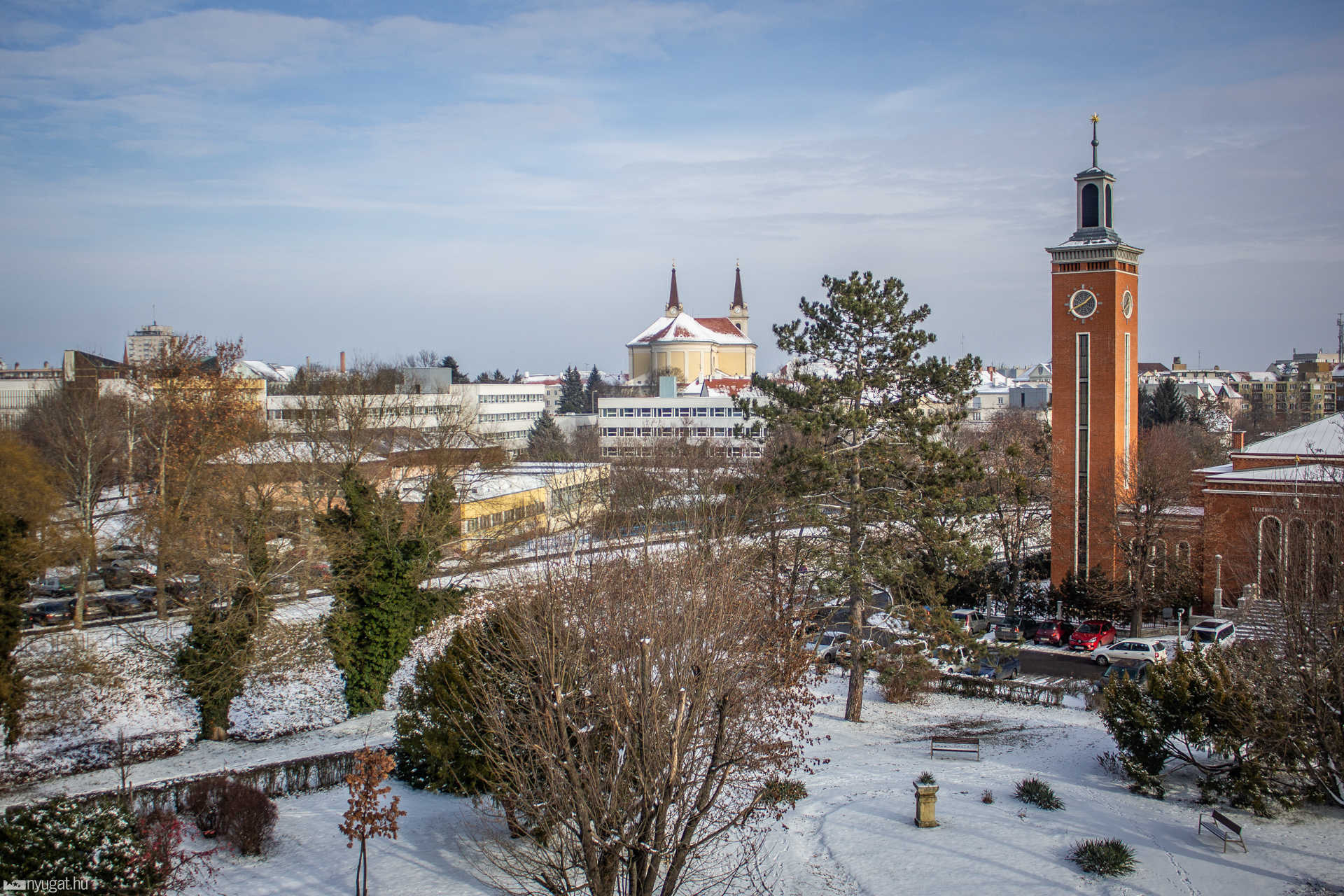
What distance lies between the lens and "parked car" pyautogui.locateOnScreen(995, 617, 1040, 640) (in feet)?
86.7

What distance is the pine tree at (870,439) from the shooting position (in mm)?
18375

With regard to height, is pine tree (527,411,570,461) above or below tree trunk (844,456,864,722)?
above

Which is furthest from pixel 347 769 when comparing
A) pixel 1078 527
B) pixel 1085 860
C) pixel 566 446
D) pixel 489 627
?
pixel 566 446

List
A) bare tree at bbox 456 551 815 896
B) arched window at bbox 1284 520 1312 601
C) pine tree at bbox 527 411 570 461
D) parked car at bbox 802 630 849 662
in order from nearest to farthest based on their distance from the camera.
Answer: bare tree at bbox 456 551 815 896 < arched window at bbox 1284 520 1312 601 < parked car at bbox 802 630 849 662 < pine tree at bbox 527 411 570 461

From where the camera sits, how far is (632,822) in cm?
873

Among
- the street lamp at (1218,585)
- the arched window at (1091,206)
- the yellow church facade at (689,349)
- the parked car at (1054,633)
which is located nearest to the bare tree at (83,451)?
the parked car at (1054,633)

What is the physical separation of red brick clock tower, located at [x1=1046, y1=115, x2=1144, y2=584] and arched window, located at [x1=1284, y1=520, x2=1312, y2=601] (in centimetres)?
1520

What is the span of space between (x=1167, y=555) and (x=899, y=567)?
15.3 meters

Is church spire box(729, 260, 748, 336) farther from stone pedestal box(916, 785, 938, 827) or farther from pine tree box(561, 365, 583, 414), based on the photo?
stone pedestal box(916, 785, 938, 827)

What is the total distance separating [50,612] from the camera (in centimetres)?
2681

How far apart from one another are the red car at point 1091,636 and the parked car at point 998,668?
286 cm

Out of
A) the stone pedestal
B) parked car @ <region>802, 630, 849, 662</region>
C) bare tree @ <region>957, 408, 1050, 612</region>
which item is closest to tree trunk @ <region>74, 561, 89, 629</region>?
parked car @ <region>802, 630, 849, 662</region>

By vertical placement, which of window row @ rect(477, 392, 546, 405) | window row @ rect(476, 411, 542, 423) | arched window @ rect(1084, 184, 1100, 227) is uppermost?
arched window @ rect(1084, 184, 1100, 227)

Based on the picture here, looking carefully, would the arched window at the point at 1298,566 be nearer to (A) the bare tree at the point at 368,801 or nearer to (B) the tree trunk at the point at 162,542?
(A) the bare tree at the point at 368,801
